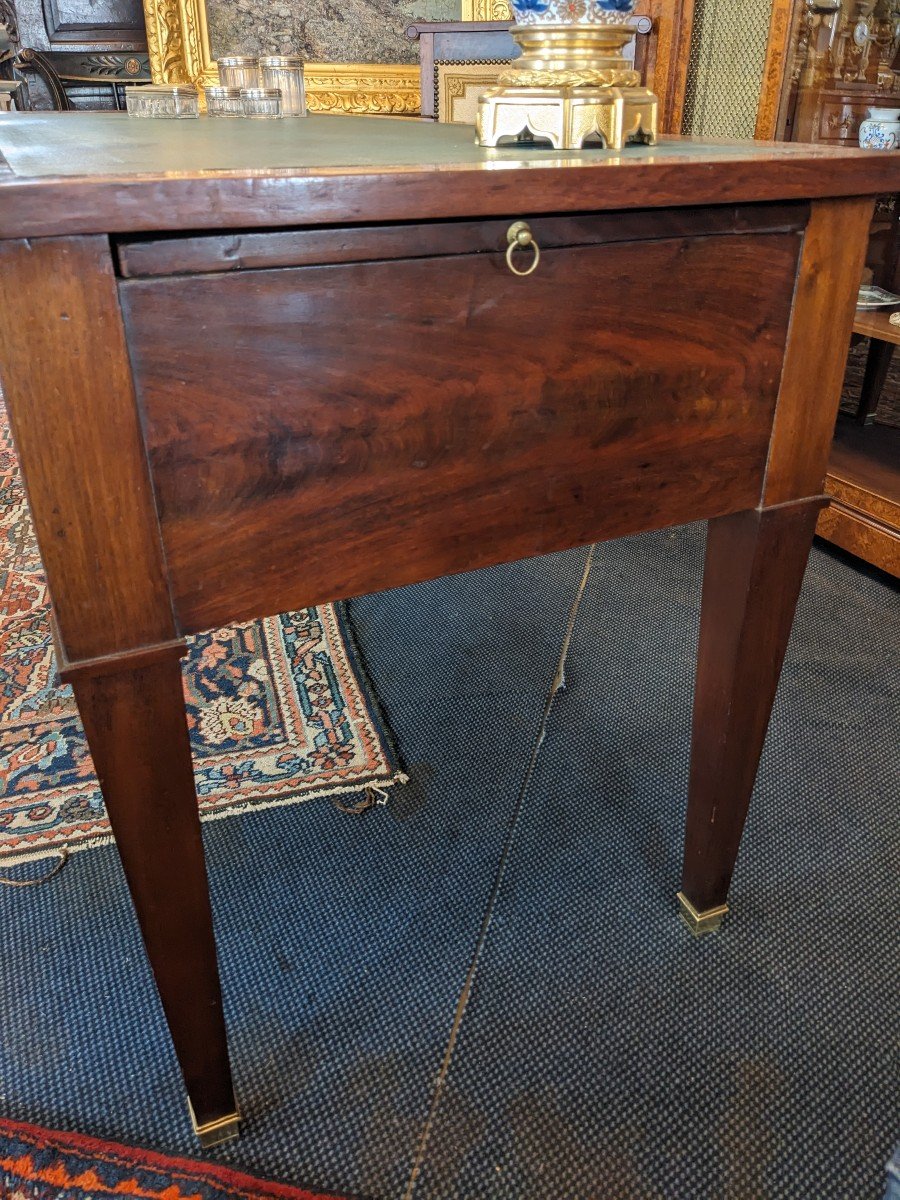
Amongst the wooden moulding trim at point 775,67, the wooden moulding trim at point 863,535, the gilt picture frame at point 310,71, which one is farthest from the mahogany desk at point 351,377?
the gilt picture frame at point 310,71

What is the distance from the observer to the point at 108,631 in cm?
66

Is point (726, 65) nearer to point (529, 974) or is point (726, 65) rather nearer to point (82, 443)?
point (529, 974)

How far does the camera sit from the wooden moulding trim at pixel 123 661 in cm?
66

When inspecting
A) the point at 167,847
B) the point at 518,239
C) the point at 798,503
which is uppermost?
the point at 518,239

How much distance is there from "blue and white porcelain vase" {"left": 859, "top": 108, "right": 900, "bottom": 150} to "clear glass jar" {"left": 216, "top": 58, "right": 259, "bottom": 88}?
58.9 inches

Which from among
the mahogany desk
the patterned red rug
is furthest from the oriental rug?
the mahogany desk

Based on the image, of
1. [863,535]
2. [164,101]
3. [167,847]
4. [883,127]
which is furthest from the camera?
[883,127]

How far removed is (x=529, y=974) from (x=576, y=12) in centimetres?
101

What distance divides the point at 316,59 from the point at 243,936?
166 inches

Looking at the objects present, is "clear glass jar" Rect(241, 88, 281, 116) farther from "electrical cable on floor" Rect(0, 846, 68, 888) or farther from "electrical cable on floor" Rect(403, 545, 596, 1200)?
"electrical cable on floor" Rect(0, 846, 68, 888)

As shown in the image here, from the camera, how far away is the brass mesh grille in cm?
245

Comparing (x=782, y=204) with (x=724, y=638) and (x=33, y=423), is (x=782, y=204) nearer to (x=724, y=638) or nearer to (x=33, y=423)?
(x=724, y=638)

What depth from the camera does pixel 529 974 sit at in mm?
1104

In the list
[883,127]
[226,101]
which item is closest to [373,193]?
[226,101]
